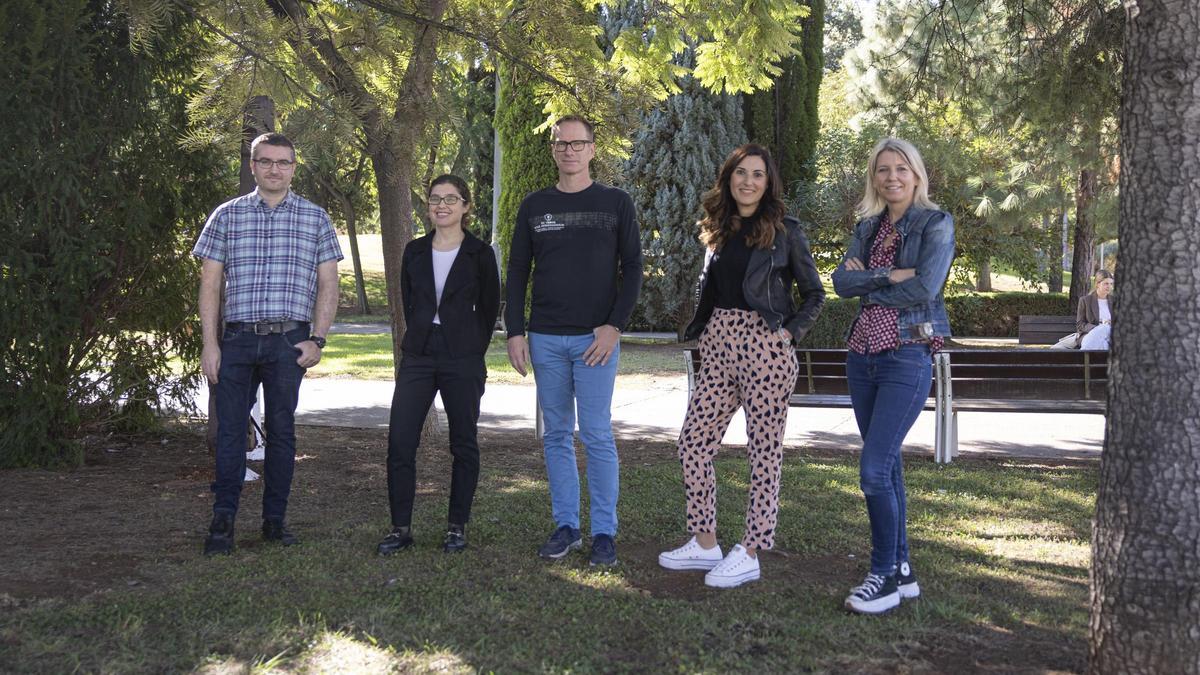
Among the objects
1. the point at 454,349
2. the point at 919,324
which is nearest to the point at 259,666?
the point at 454,349

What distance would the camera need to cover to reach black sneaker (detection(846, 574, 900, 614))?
421 centimetres

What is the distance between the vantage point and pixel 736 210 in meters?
4.79

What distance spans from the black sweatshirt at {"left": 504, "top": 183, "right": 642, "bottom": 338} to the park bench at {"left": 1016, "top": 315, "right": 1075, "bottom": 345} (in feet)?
44.3

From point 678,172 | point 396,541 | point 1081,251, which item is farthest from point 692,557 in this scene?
point 1081,251

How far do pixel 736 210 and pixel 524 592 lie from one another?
6.14ft

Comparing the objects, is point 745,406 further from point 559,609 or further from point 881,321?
point 559,609

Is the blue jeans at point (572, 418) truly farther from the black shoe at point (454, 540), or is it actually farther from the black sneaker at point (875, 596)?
the black sneaker at point (875, 596)

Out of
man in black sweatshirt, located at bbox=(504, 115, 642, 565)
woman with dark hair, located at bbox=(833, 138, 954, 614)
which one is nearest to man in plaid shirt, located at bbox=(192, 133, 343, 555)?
man in black sweatshirt, located at bbox=(504, 115, 642, 565)

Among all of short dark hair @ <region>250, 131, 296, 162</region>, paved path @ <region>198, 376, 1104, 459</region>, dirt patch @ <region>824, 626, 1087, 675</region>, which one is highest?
short dark hair @ <region>250, 131, 296, 162</region>

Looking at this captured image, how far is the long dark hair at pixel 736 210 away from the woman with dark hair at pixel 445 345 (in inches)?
43.9

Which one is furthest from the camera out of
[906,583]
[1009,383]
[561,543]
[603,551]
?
[1009,383]

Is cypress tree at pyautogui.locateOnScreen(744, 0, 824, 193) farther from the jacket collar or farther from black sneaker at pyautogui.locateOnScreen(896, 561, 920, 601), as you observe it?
black sneaker at pyautogui.locateOnScreen(896, 561, 920, 601)

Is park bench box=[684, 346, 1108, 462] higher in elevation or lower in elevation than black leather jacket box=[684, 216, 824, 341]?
lower

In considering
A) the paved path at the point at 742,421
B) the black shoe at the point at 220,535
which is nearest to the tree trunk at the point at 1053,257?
the paved path at the point at 742,421
